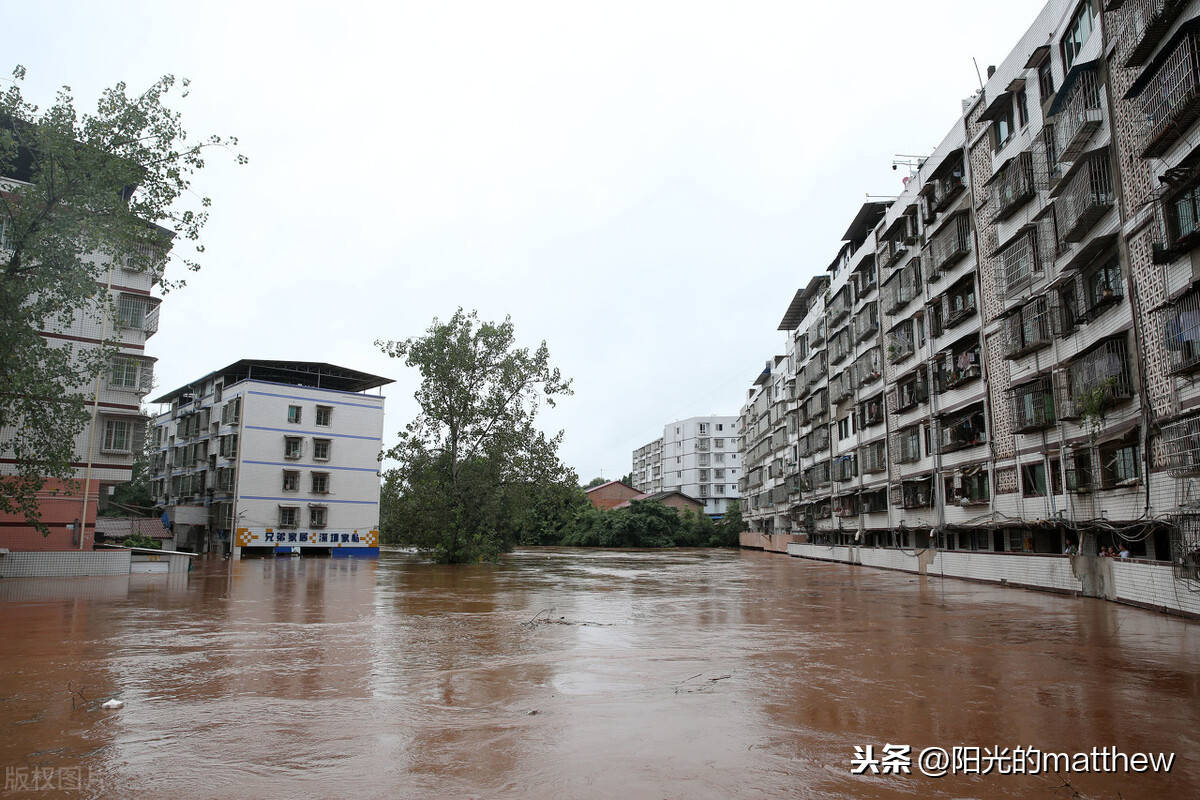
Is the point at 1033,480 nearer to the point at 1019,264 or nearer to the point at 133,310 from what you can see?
the point at 1019,264

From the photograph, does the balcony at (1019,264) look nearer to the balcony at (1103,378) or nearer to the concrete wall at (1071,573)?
the balcony at (1103,378)

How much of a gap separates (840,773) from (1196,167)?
1433 cm

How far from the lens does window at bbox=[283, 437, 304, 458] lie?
1766 inches

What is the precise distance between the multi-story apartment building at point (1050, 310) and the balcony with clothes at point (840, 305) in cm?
185

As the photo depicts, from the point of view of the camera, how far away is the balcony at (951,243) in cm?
2647

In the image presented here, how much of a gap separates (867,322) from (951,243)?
32.4ft

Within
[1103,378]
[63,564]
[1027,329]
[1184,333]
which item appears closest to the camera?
[1184,333]

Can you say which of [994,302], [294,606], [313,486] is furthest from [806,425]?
[294,606]

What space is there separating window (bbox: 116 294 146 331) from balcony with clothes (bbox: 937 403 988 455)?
30520 millimetres

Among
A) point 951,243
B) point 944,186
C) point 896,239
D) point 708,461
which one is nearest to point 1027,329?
point 951,243

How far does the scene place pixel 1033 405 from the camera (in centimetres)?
2155

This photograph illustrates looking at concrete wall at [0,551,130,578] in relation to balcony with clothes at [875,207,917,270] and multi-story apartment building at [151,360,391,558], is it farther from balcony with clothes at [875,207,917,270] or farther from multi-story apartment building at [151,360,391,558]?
balcony with clothes at [875,207,917,270]

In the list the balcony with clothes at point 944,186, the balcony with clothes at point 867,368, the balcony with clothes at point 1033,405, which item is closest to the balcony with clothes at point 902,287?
the balcony with clothes at point 944,186

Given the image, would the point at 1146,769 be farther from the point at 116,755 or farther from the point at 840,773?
the point at 116,755
